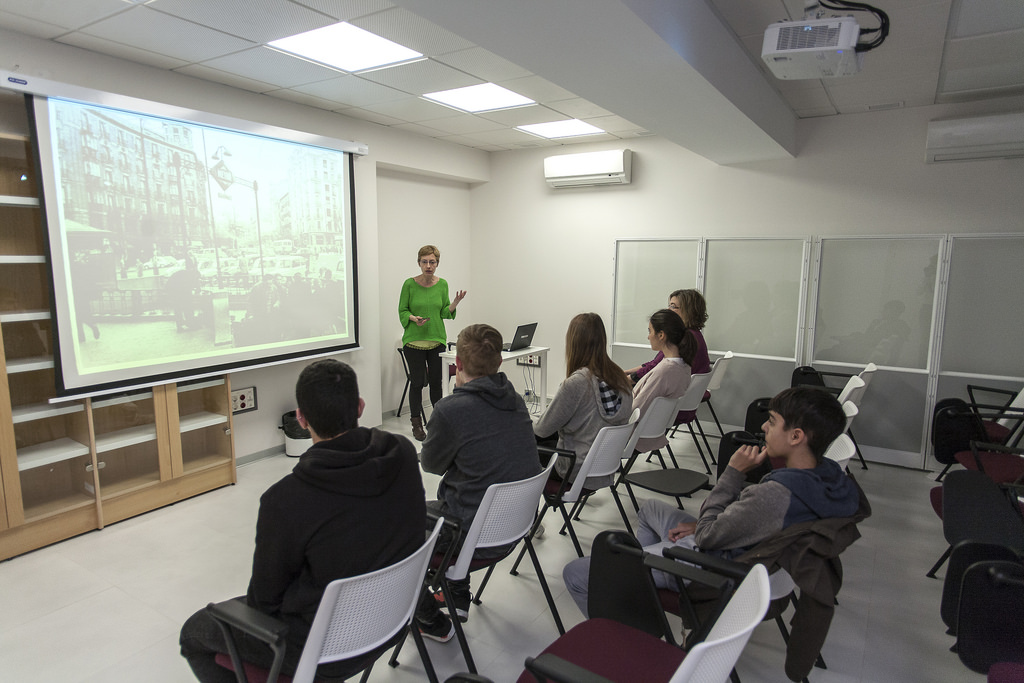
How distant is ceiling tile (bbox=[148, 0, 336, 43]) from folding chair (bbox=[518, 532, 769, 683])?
112 inches

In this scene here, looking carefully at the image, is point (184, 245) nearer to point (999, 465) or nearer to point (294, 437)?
point (294, 437)

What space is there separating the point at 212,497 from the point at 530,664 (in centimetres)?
325

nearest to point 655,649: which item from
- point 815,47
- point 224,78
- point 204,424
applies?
point 815,47

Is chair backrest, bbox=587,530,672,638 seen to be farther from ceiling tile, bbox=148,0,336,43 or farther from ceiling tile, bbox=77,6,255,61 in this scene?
ceiling tile, bbox=77,6,255,61

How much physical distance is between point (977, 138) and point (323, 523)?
4.88m

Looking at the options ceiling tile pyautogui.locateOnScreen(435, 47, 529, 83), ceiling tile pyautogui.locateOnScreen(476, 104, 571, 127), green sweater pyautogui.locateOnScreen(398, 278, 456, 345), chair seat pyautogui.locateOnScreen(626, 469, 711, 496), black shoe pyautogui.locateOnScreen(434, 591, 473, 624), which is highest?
ceiling tile pyautogui.locateOnScreen(476, 104, 571, 127)

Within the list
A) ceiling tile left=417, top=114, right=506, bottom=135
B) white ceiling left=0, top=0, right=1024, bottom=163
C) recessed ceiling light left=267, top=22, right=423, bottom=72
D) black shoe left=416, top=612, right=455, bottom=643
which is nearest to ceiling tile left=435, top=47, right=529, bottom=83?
white ceiling left=0, top=0, right=1024, bottom=163

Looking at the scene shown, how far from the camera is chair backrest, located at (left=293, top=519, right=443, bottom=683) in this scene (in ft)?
4.54

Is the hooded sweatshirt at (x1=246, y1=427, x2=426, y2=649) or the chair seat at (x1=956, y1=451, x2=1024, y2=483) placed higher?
the hooded sweatshirt at (x1=246, y1=427, x2=426, y2=649)

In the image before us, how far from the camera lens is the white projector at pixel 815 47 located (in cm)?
236

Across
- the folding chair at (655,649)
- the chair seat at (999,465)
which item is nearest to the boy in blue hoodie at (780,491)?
the folding chair at (655,649)

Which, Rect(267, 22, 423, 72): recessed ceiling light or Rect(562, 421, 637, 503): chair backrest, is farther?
Rect(267, 22, 423, 72): recessed ceiling light

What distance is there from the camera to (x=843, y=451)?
95.3 inches

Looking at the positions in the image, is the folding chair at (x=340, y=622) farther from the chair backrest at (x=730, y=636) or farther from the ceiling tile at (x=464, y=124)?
the ceiling tile at (x=464, y=124)
